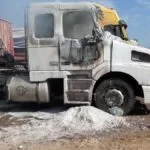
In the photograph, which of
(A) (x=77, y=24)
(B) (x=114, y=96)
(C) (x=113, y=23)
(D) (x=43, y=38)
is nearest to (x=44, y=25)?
(D) (x=43, y=38)

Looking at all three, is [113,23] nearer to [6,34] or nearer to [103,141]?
[103,141]

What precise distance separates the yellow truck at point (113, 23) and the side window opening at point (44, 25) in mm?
1357

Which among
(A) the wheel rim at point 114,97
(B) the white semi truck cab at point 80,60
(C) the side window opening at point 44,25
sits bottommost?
(A) the wheel rim at point 114,97

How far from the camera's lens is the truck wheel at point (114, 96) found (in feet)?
36.0

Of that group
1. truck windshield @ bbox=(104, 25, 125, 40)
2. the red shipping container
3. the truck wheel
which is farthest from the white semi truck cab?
the red shipping container

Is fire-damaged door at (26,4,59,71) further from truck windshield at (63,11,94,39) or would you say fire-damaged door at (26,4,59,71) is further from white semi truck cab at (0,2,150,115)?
truck windshield at (63,11,94,39)

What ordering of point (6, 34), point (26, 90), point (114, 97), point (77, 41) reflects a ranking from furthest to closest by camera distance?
point (6, 34)
point (26, 90)
point (114, 97)
point (77, 41)

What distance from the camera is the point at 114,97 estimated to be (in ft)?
36.1

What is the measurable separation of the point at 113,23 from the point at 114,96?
1.99 meters

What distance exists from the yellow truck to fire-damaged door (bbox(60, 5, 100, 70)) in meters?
0.70

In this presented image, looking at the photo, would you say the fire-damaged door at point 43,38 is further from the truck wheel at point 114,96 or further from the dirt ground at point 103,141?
the dirt ground at point 103,141

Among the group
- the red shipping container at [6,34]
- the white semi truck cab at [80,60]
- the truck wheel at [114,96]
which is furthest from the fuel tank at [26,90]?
the red shipping container at [6,34]

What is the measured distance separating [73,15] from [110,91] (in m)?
1.95

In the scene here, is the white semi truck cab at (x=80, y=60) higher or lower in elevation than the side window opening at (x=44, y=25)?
lower
